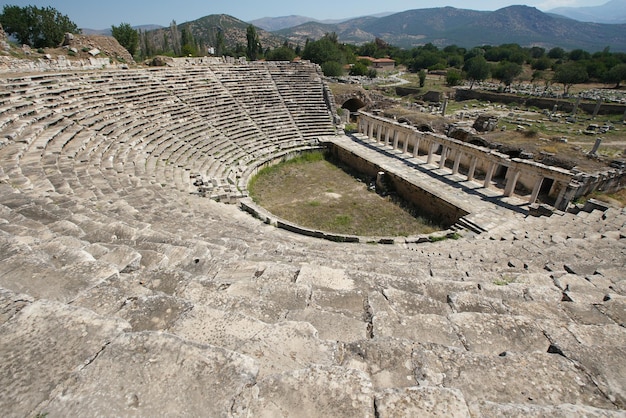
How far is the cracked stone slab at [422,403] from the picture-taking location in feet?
5.43

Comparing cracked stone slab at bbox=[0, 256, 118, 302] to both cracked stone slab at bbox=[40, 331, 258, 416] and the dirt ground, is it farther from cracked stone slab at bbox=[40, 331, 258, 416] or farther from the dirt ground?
the dirt ground

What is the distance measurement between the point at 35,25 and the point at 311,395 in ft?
196

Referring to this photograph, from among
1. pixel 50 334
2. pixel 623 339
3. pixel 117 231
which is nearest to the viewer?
pixel 50 334

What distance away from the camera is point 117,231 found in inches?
187

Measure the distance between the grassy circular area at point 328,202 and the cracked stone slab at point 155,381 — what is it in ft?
36.4

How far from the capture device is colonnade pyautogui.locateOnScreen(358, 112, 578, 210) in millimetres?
13617

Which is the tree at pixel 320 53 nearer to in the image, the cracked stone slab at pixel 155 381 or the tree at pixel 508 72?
the tree at pixel 508 72

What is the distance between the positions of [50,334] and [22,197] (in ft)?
17.0

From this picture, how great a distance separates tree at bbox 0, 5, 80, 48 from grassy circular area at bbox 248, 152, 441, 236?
41.4 m

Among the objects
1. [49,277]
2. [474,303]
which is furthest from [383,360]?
[49,277]

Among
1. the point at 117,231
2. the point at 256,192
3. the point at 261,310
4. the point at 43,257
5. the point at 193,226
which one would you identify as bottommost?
the point at 256,192

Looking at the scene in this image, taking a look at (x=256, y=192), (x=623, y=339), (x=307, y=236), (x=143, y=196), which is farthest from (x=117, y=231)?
(x=256, y=192)

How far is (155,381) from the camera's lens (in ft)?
5.49

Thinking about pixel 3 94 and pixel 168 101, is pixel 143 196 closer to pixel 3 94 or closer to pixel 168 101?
pixel 3 94
